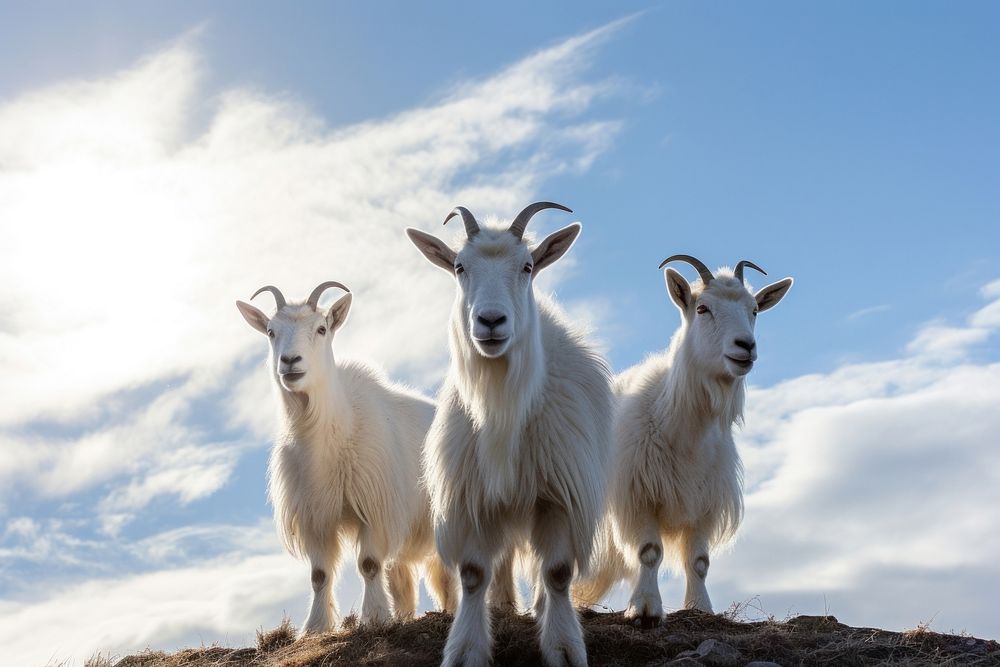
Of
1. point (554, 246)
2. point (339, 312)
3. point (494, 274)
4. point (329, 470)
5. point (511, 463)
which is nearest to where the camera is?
point (494, 274)

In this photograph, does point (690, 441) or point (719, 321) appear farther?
point (690, 441)

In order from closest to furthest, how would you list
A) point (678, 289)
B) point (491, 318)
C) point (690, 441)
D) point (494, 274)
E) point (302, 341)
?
point (491, 318) → point (494, 274) → point (690, 441) → point (678, 289) → point (302, 341)

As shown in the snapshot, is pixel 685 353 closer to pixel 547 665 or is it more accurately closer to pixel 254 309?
pixel 547 665

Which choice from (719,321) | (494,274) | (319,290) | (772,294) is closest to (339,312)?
(319,290)

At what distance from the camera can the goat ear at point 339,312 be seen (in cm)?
1158

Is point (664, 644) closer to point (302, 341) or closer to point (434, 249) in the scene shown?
point (434, 249)

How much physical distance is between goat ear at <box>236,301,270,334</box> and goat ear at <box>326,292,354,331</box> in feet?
2.25

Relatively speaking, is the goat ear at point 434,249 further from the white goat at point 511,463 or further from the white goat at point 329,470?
the white goat at point 329,470

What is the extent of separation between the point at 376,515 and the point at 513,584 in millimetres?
1924

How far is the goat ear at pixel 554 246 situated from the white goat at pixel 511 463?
0.04 metres

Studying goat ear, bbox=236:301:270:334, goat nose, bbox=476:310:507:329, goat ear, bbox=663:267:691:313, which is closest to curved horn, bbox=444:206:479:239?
goat nose, bbox=476:310:507:329

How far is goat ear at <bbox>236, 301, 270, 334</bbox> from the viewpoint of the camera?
11.7 meters

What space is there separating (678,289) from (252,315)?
4.49 metres

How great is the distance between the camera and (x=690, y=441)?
10414mm
